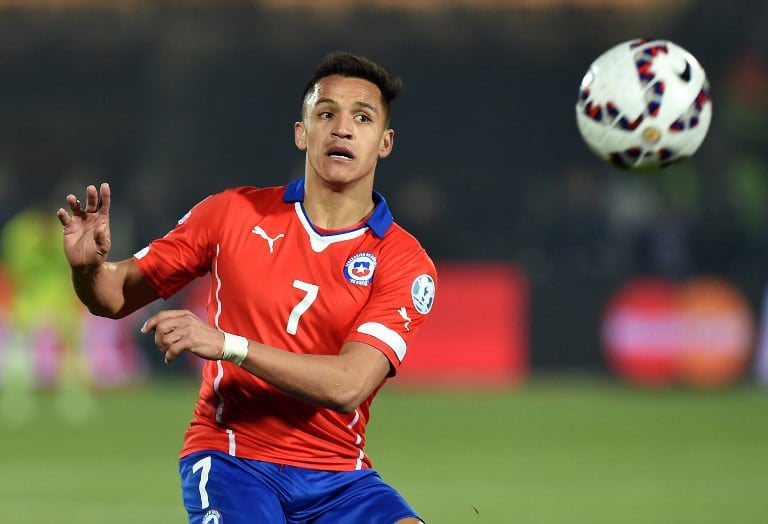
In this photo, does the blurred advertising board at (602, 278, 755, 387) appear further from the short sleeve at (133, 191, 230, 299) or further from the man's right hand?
the man's right hand

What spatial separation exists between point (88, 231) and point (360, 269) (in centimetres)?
89

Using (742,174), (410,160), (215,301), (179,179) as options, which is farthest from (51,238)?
(215,301)

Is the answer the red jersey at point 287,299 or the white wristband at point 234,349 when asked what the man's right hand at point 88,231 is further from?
the white wristband at point 234,349

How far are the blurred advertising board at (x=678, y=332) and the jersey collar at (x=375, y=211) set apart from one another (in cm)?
1158

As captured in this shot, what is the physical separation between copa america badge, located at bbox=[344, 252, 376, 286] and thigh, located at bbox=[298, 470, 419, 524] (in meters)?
0.63

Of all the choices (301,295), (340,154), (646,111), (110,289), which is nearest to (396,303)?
(301,295)

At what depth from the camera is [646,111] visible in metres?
5.17

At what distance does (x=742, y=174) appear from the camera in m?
18.1

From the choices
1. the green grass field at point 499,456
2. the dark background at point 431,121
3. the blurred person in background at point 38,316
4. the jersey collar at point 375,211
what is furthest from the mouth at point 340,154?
the dark background at point 431,121

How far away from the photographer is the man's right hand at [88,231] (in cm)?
442

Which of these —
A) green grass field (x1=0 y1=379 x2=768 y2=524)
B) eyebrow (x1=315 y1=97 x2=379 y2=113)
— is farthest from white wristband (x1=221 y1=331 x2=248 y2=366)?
green grass field (x1=0 y1=379 x2=768 y2=524)

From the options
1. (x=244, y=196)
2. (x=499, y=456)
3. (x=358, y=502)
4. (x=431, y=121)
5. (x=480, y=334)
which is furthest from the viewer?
(x=431, y=121)

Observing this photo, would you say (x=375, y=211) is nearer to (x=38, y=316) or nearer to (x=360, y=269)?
(x=360, y=269)

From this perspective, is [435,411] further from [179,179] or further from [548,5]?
[548,5]
